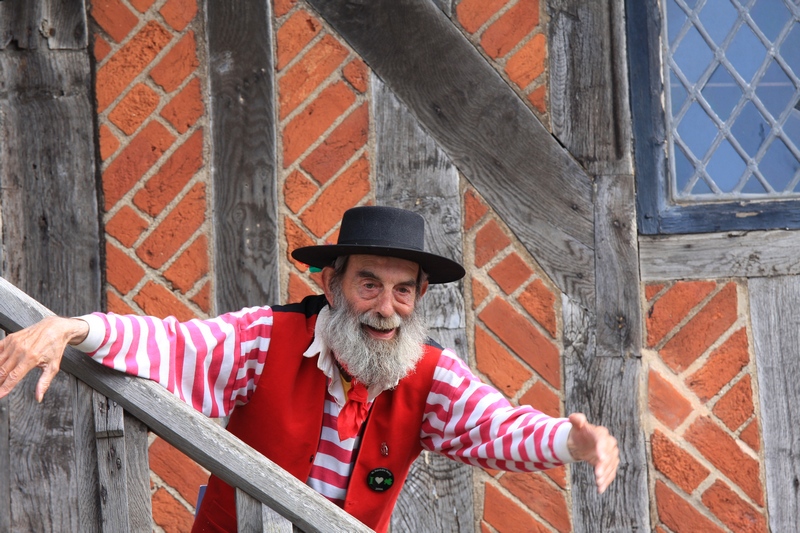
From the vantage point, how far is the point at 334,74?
325 centimetres

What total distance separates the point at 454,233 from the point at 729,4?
1.45m

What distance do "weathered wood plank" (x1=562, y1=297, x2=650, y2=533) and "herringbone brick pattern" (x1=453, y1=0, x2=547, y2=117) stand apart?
3.00 ft

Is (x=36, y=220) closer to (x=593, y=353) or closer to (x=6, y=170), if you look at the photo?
(x=6, y=170)

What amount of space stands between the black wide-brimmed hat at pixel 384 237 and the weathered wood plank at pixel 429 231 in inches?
28.4

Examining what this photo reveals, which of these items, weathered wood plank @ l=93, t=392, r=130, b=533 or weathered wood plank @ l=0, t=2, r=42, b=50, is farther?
weathered wood plank @ l=0, t=2, r=42, b=50

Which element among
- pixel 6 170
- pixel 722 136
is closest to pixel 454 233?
pixel 722 136

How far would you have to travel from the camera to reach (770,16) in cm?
341

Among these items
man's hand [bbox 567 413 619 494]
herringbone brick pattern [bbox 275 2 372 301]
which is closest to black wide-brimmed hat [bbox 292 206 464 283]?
man's hand [bbox 567 413 619 494]

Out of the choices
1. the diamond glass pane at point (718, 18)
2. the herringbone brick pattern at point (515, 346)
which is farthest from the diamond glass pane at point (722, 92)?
the herringbone brick pattern at point (515, 346)

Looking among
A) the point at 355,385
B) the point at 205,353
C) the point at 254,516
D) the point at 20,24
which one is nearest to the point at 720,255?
the point at 355,385

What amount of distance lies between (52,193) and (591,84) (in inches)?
81.6

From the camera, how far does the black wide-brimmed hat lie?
239 centimetres

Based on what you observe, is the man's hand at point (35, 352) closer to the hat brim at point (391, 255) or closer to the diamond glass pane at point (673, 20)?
the hat brim at point (391, 255)

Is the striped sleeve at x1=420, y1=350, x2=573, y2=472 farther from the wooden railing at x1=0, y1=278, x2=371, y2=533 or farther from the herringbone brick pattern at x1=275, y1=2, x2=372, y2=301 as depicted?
the herringbone brick pattern at x1=275, y1=2, x2=372, y2=301
